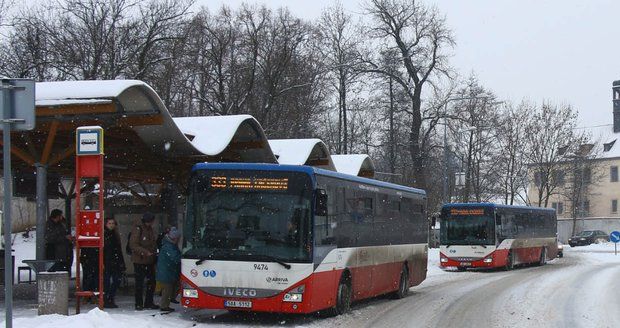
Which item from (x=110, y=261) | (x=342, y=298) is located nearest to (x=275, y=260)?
(x=342, y=298)

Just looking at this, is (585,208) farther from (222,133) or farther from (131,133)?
(131,133)

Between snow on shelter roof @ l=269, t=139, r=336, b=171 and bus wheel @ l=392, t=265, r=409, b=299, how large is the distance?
6.13 metres

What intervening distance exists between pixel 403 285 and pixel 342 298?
5055 mm

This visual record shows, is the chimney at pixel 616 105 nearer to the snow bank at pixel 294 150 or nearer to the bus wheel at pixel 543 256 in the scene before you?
the bus wheel at pixel 543 256

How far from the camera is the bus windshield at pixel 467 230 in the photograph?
106ft

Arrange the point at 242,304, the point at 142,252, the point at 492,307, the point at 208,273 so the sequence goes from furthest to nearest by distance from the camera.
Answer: the point at 492,307 < the point at 142,252 < the point at 208,273 < the point at 242,304

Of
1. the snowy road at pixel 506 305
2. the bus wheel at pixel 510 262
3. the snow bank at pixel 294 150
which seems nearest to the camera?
the snowy road at pixel 506 305

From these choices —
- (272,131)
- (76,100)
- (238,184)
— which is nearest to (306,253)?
(238,184)

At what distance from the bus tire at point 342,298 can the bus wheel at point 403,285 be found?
165 inches

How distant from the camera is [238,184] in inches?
547

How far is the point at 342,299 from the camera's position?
15367 millimetres

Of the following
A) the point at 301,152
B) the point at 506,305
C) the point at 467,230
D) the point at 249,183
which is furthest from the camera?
the point at 467,230

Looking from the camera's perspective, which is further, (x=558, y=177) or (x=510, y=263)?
(x=558, y=177)

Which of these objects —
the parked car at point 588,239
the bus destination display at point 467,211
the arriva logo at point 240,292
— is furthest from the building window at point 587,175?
the arriva logo at point 240,292
